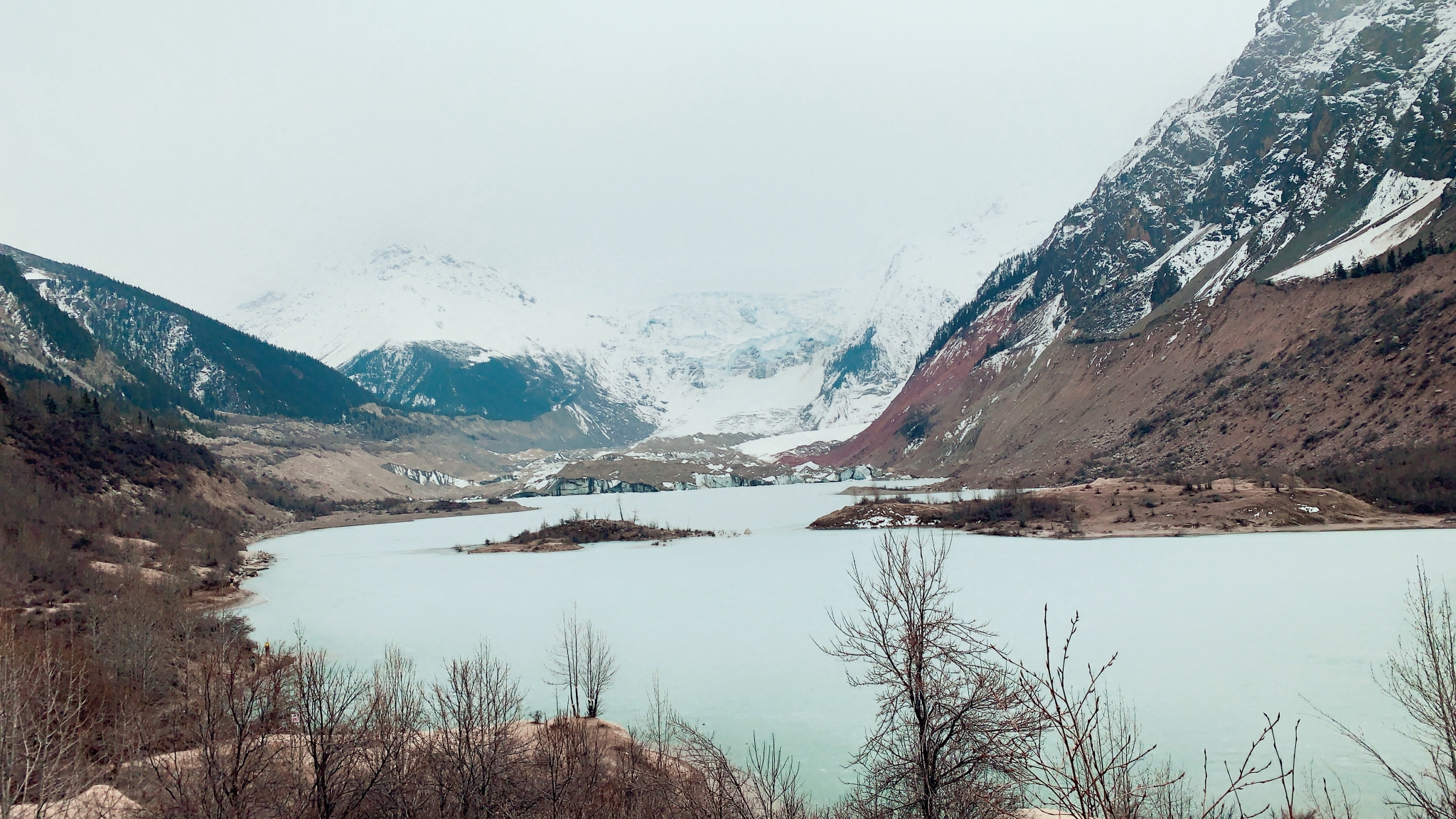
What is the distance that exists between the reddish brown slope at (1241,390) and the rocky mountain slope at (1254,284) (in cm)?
22

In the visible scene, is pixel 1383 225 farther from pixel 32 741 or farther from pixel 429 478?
pixel 429 478

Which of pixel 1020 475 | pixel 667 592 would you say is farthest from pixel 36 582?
pixel 1020 475

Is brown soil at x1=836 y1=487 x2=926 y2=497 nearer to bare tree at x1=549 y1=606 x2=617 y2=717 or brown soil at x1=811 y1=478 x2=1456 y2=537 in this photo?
brown soil at x1=811 y1=478 x2=1456 y2=537

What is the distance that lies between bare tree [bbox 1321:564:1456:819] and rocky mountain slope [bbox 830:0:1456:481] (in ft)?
143

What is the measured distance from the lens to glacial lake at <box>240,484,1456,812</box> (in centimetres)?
1948

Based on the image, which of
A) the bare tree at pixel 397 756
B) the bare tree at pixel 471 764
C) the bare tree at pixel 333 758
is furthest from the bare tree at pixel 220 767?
the bare tree at pixel 471 764

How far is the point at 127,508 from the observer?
5709 cm

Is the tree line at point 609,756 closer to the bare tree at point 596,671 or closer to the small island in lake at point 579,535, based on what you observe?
the bare tree at point 596,671

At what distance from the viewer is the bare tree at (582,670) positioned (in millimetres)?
22500

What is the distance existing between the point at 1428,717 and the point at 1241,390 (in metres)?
69.5

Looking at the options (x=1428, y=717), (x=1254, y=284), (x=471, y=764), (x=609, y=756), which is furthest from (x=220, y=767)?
(x=1254, y=284)

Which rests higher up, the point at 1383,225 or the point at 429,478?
the point at 1383,225

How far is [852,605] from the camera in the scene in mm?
34594

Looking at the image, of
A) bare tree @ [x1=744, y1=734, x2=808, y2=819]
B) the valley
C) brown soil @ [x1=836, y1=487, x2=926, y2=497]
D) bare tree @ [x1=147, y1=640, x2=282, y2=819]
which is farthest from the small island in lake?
bare tree @ [x1=147, y1=640, x2=282, y2=819]
